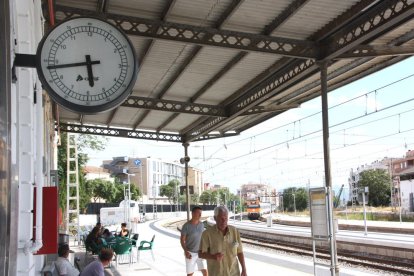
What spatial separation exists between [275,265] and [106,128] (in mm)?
8764

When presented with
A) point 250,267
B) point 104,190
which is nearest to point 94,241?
point 250,267

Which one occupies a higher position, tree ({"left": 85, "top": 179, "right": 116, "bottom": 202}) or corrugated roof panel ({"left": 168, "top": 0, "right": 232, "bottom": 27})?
corrugated roof panel ({"left": 168, "top": 0, "right": 232, "bottom": 27})

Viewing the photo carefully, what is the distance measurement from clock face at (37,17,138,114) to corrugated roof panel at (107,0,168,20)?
5.28 m

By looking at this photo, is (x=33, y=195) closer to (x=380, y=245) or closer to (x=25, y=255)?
(x=25, y=255)

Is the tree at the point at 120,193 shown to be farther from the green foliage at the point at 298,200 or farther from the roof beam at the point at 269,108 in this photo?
the roof beam at the point at 269,108

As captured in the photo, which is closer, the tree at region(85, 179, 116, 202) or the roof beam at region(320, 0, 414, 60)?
the roof beam at region(320, 0, 414, 60)

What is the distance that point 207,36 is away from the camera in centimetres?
888

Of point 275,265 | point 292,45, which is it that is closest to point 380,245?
point 275,265

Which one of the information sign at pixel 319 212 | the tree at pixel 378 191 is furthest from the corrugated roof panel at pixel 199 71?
the tree at pixel 378 191

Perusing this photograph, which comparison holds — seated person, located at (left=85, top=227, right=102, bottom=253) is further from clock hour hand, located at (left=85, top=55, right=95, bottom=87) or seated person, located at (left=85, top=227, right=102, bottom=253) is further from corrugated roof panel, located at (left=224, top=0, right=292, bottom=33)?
clock hour hand, located at (left=85, top=55, right=95, bottom=87)

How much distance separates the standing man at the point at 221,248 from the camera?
527cm

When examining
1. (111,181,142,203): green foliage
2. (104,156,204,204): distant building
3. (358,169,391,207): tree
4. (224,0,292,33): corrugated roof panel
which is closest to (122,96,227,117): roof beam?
(224,0,292,33): corrugated roof panel

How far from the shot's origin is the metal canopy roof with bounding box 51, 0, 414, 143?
316 inches

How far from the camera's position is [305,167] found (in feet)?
145
